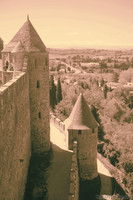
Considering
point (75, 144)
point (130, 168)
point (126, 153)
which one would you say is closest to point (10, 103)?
point (75, 144)

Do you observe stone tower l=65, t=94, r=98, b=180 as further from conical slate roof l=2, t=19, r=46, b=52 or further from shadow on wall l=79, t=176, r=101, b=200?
conical slate roof l=2, t=19, r=46, b=52

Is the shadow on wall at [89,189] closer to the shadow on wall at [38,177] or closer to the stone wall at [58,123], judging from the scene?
the shadow on wall at [38,177]

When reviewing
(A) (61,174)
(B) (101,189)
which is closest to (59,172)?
(A) (61,174)

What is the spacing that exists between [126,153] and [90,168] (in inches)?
380

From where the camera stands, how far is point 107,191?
16.8 m

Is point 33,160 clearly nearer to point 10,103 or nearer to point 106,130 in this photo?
point 10,103

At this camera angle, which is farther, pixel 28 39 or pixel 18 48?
pixel 28 39

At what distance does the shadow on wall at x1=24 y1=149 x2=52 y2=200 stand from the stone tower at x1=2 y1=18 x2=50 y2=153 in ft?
2.32

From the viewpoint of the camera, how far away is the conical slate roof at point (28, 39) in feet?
45.2

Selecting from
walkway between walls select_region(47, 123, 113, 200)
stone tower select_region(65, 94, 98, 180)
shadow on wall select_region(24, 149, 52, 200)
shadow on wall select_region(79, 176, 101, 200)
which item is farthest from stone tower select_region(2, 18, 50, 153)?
shadow on wall select_region(79, 176, 101, 200)

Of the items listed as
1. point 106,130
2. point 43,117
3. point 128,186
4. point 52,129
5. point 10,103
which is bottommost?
point 128,186

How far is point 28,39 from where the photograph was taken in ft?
45.9

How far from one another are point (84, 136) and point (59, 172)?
10.7 feet

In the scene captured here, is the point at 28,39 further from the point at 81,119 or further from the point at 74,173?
the point at 74,173
